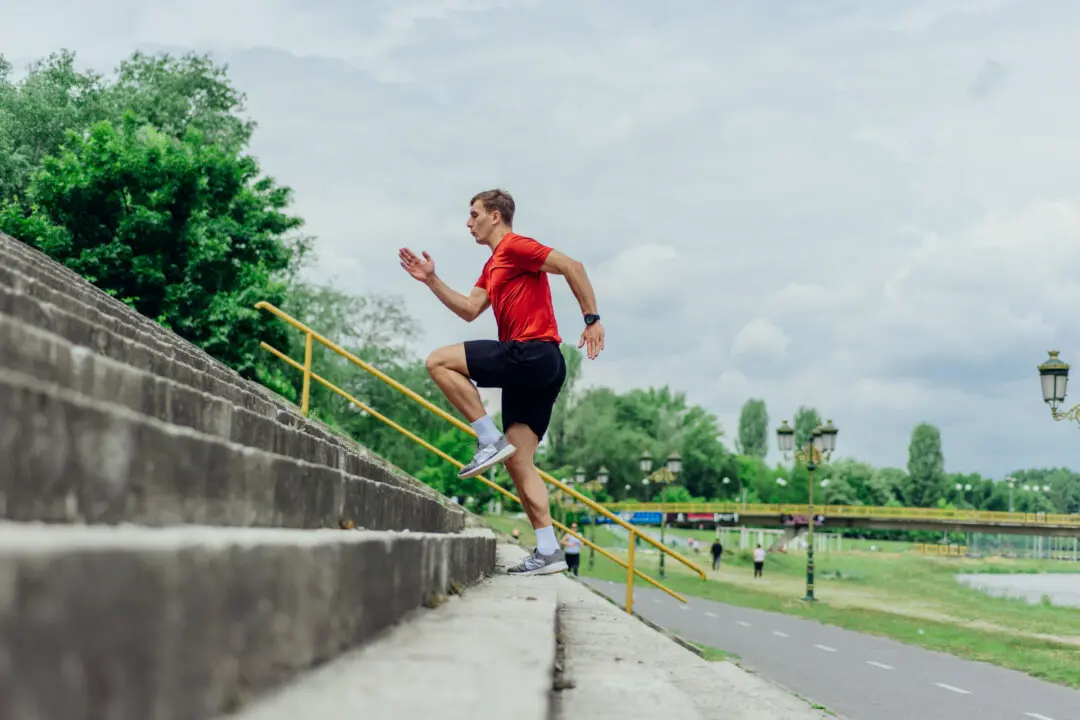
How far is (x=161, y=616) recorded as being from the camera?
4.86 feet

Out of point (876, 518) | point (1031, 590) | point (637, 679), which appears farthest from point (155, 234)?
point (876, 518)

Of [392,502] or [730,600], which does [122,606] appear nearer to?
[392,502]

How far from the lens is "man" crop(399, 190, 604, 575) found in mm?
5461

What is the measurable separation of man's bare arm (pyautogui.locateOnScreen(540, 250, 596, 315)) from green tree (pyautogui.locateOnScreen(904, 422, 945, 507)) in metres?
166

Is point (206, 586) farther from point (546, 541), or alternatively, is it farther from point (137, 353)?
point (546, 541)

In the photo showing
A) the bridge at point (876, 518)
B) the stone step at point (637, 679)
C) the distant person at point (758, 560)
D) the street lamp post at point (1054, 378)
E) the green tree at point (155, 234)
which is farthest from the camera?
the bridge at point (876, 518)

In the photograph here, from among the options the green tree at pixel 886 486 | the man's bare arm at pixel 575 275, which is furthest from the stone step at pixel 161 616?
the green tree at pixel 886 486

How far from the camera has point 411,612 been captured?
3.34 meters

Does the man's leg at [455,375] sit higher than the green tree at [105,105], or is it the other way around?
the green tree at [105,105]

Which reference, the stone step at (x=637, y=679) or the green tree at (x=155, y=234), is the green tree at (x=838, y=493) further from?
the stone step at (x=637, y=679)

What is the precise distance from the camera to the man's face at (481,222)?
580cm

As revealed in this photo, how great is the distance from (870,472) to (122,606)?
169m

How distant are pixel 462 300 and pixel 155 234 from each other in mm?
21673

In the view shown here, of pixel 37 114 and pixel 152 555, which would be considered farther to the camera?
pixel 37 114
